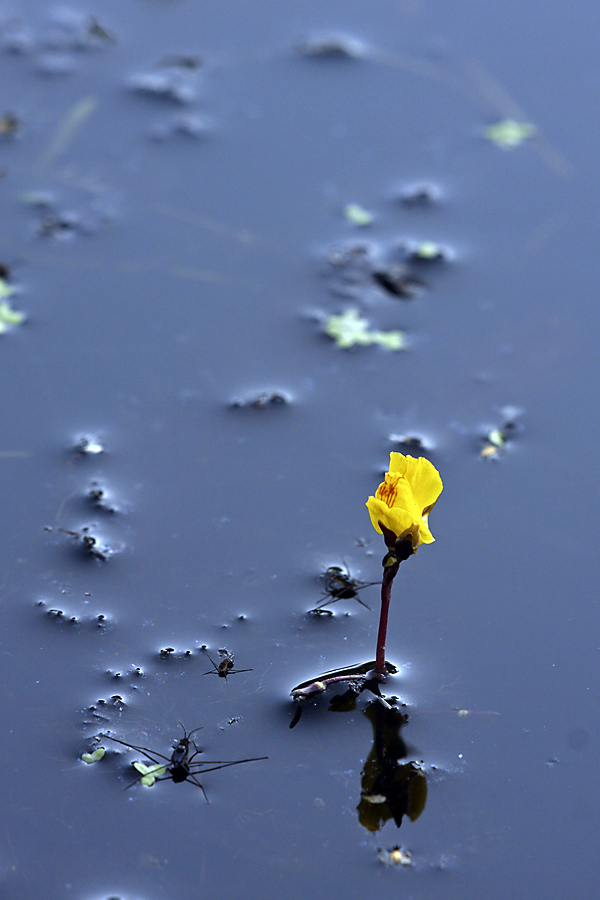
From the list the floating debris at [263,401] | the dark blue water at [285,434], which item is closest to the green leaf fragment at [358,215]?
the dark blue water at [285,434]

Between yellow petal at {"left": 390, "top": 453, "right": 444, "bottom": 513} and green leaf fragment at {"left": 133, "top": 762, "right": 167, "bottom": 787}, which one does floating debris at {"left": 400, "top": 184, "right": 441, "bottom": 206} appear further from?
green leaf fragment at {"left": 133, "top": 762, "right": 167, "bottom": 787}

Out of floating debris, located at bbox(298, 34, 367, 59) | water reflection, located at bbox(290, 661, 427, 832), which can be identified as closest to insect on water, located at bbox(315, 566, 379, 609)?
water reflection, located at bbox(290, 661, 427, 832)

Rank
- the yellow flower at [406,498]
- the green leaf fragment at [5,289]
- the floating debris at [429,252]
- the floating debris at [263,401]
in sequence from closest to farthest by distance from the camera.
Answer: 1. the yellow flower at [406,498]
2. the floating debris at [263,401]
3. the green leaf fragment at [5,289]
4. the floating debris at [429,252]

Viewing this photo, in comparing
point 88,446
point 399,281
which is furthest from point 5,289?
point 399,281

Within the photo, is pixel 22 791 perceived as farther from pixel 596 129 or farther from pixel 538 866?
pixel 596 129

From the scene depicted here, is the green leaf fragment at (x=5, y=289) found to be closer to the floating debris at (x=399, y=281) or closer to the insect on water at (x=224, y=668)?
the floating debris at (x=399, y=281)

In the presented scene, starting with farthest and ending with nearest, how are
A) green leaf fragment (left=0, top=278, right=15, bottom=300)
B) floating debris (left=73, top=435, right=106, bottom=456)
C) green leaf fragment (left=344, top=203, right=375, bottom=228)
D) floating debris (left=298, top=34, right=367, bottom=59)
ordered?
floating debris (left=298, top=34, right=367, bottom=59) → green leaf fragment (left=344, top=203, right=375, bottom=228) → green leaf fragment (left=0, top=278, right=15, bottom=300) → floating debris (left=73, top=435, right=106, bottom=456)

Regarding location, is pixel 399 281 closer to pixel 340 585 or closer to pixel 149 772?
pixel 340 585

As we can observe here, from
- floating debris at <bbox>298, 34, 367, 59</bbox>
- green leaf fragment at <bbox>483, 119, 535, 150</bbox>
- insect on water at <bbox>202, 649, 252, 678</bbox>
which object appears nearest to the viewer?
insect on water at <bbox>202, 649, 252, 678</bbox>
